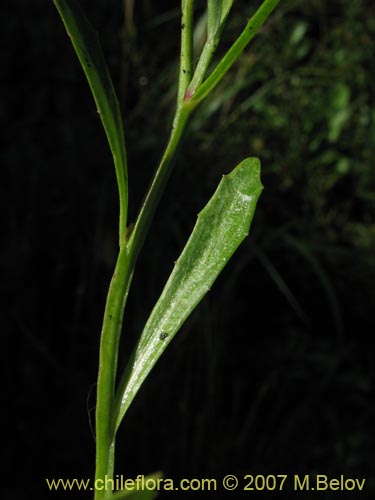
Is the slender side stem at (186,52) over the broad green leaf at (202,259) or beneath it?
over

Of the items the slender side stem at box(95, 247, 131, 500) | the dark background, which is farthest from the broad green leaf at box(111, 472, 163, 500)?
the dark background

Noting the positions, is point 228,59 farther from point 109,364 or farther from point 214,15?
point 109,364

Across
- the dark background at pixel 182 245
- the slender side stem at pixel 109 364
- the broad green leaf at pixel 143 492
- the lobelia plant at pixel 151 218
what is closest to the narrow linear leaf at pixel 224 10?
the lobelia plant at pixel 151 218

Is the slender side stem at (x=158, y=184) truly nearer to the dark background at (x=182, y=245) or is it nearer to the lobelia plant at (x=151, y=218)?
the lobelia plant at (x=151, y=218)

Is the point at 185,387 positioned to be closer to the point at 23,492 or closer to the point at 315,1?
the point at 23,492

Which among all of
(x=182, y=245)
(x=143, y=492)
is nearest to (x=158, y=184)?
(x=143, y=492)

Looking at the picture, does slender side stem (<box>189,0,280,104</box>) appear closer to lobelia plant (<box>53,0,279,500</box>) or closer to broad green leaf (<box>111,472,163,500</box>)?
lobelia plant (<box>53,0,279,500</box>)

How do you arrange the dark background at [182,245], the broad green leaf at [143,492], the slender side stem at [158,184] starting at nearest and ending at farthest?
the broad green leaf at [143,492] → the slender side stem at [158,184] → the dark background at [182,245]
